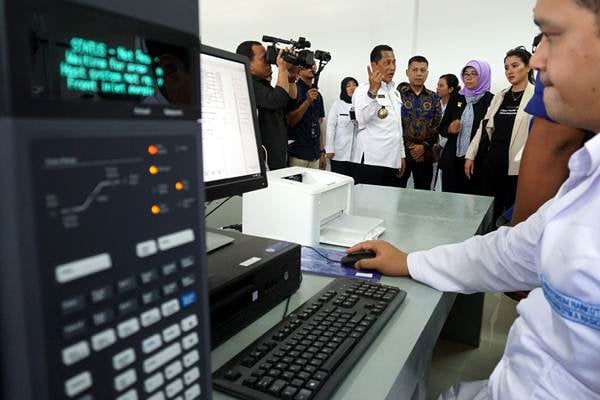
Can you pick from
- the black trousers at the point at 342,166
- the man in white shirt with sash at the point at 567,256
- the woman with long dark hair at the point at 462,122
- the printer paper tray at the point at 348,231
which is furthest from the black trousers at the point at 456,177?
the man in white shirt with sash at the point at 567,256

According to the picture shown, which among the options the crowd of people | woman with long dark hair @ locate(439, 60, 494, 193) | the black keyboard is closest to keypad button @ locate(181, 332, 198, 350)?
the black keyboard

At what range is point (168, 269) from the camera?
277 mm

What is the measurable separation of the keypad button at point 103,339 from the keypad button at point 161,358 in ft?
0.09

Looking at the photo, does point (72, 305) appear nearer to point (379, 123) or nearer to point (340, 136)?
point (379, 123)

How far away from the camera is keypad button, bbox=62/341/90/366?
0.23 m

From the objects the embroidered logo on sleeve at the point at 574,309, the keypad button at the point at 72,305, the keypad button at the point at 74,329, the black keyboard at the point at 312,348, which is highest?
the keypad button at the point at 72,305

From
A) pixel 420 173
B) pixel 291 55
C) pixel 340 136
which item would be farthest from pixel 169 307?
pixel 340 136

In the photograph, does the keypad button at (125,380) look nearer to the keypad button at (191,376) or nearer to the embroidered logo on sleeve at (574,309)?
the keypad button at (191,376)

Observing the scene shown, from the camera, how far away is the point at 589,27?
596 mm

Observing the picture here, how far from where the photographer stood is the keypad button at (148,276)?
0.86 ft

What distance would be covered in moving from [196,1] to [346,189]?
1017 mm

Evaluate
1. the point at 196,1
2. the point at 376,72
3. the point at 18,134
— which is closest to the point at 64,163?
the point at 18,134

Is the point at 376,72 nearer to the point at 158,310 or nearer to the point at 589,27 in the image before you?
the point at 589,27

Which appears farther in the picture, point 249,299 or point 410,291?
point 410,291
